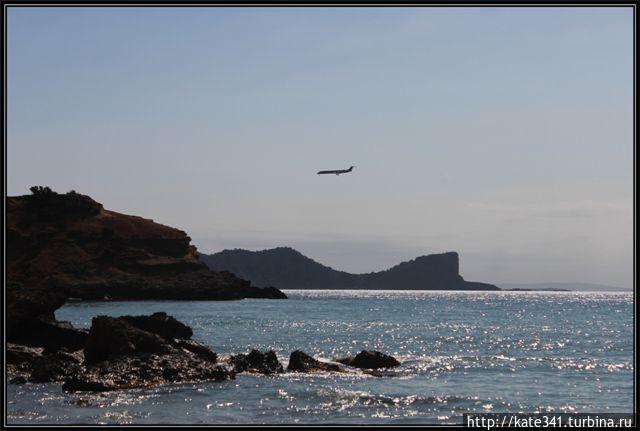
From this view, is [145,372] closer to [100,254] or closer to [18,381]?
[18,381]

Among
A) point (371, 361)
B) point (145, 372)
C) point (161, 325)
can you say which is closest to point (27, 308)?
point (161, 325)

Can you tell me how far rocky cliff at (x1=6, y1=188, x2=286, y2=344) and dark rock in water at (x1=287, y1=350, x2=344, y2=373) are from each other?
101850 millimetres

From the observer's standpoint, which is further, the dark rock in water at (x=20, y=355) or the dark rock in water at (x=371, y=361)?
the dark rock in water at (x=371, y=361)

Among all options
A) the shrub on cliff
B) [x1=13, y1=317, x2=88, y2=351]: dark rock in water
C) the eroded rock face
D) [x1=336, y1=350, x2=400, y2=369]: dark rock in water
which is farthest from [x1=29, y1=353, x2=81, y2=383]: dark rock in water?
the shrub on cliff

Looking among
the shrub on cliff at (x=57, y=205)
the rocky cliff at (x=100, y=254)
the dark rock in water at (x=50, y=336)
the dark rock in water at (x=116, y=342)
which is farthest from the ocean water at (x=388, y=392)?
the shrub on cliff at (x=57, y=205)

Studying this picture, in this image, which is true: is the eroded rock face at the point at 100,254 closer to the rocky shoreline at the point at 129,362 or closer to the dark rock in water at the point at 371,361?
the dark rock in water at the point at 371,361

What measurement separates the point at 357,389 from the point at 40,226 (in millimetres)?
128594

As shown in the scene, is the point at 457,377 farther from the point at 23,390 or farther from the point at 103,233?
the point at 103,233

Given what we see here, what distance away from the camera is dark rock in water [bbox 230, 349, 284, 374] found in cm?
3822

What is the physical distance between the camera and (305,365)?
130ft

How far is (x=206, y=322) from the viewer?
83.2 m

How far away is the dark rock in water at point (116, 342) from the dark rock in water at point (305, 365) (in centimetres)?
676

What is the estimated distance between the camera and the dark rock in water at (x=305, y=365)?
39.4m

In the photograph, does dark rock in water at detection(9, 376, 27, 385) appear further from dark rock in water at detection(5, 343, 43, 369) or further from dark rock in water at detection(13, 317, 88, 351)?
dark rock in water at detection(13, 317, 88, 351)
